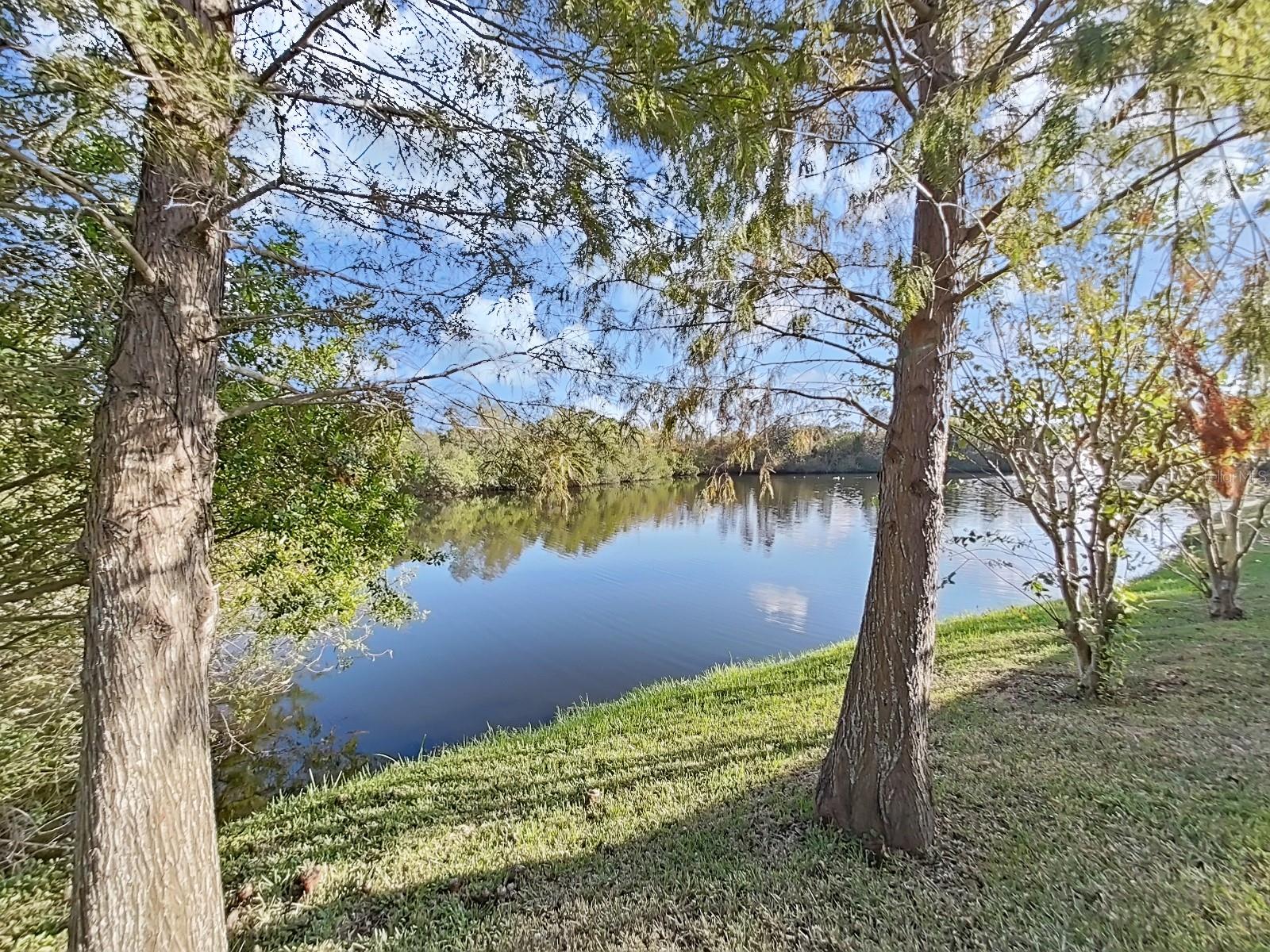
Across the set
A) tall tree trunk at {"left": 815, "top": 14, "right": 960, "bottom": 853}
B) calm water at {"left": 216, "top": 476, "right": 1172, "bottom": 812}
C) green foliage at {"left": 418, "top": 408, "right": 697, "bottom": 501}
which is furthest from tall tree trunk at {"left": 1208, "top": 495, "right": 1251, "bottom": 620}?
green foliage at {"left": 418, "top": 408, "right": 697, "bottom": 501}

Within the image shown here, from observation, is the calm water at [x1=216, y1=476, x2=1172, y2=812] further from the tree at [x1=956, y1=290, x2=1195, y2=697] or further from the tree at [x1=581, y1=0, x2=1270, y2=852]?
the tree at [x1=581, y1=0, x2=1270, y2=852]

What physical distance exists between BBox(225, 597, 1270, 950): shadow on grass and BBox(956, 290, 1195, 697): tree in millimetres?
694

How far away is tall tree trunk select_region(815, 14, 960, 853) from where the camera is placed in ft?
6.94

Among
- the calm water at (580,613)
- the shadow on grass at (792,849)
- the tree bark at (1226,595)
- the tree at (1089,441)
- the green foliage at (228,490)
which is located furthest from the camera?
the calm water at (580,613)

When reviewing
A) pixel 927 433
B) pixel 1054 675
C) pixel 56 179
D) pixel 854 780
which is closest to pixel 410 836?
pixel 854 780

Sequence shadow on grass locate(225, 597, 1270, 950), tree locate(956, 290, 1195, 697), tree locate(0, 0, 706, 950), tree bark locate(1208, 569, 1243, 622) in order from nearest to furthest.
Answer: tree locate(0, 0, 706, 950) < shadow on grass locate(225, 597, 1270, 950) < tree locate(956, 290, 1195, 697) < tree bark locate(1208, 569, 1243, 622)

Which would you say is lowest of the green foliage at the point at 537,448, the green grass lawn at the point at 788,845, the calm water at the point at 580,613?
the calm water at the point at 580,613

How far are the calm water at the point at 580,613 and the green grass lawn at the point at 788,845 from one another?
40.8 inches

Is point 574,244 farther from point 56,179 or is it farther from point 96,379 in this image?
point 96,379

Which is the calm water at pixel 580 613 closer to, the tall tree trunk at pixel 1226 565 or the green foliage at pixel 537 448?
the green foliage at pixel 537 448

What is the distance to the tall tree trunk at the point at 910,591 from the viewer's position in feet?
6.94

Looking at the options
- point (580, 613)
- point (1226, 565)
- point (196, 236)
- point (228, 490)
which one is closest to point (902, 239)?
point (196, 236)

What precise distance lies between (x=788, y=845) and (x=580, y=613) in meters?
7.22

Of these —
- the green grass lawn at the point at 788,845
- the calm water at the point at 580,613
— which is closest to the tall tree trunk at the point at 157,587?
the green grass lawn at the point at 788,845
